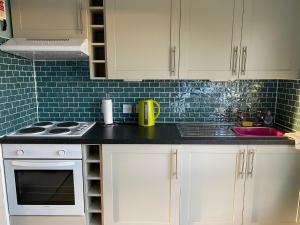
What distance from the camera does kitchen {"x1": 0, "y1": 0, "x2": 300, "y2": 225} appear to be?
1.59 meters

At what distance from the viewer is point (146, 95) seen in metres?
2.11

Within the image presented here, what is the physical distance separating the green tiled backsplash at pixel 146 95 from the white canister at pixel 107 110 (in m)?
0.12

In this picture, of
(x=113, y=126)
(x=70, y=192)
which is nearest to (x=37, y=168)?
(x=70, y=192)

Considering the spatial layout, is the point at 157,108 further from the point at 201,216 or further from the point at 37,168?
the point at 37,168

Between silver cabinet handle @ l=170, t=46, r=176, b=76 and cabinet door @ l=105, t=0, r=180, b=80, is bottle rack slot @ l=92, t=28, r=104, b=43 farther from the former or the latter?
silver cabinet handle @ l=170, t=46, r=176, b=76

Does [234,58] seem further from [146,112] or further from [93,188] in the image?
[93,188]

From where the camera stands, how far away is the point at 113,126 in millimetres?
2012

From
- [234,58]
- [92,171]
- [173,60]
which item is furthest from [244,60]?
[92,171]

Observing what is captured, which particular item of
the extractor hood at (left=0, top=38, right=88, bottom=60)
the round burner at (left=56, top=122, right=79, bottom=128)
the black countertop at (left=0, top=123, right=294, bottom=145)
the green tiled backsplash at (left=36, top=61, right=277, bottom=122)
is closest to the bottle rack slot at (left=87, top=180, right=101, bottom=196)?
the black countertop at (left=0, top=123, right=294, bottom=145)

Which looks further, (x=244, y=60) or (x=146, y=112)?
(x=146, y=112)

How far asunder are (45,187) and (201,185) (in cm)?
120

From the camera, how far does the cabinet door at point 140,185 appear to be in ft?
5.28

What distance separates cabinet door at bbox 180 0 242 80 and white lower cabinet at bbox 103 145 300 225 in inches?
24.7

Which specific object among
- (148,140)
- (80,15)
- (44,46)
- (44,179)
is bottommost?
(44,179)
